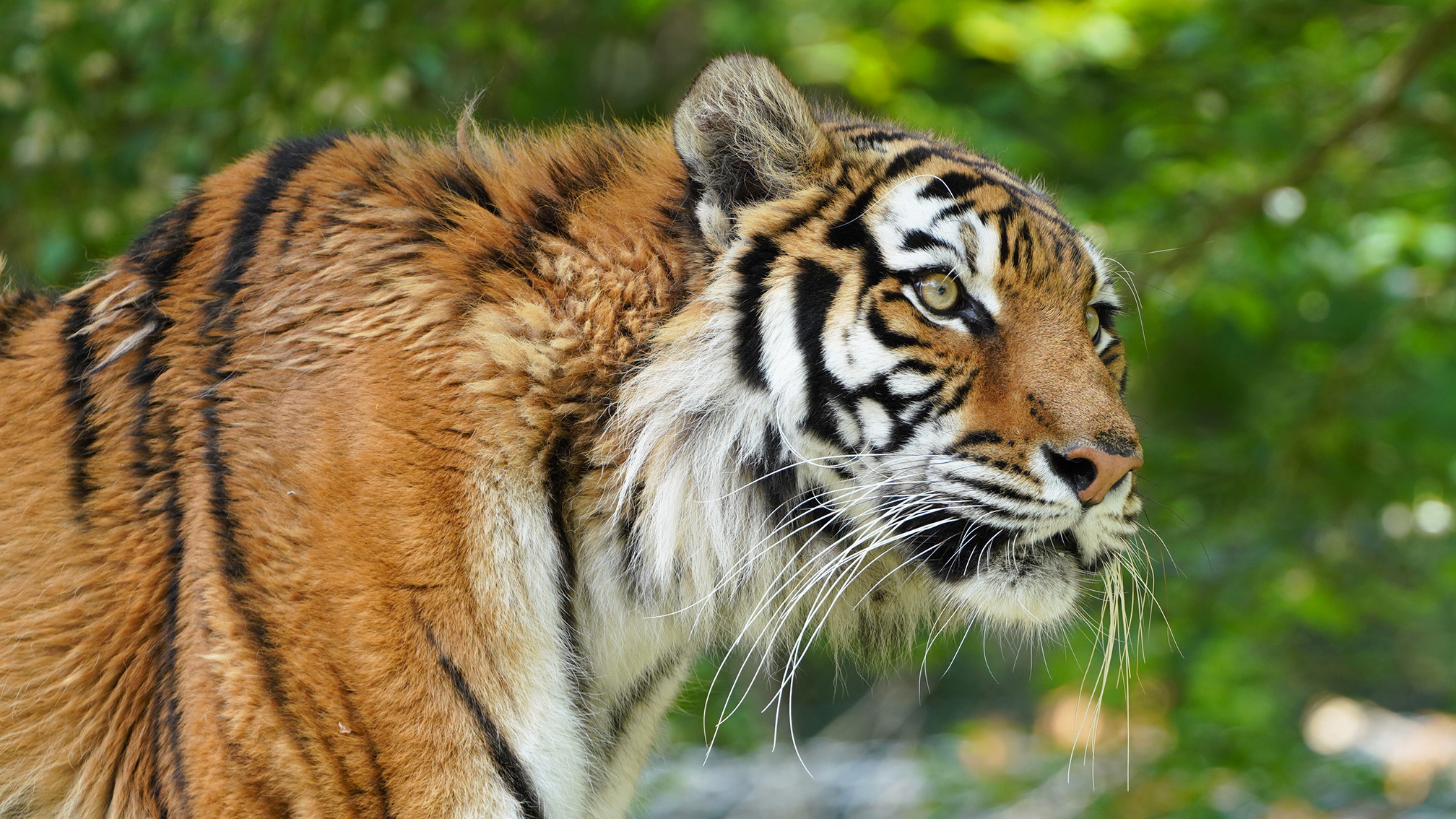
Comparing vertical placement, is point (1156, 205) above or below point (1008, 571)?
above

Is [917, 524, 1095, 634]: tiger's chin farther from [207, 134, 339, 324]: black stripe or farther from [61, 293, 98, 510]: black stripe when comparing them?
[61, 293, 98, 510]: black stripe

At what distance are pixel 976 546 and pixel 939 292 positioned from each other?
1.54 ft

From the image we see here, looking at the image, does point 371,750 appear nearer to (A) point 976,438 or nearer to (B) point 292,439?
(B) point 292,439

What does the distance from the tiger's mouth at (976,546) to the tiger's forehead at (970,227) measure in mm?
406

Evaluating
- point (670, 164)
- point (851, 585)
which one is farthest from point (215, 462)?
point (851, 585)

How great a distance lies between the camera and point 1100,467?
6.85 ft

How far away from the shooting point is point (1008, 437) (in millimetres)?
2135

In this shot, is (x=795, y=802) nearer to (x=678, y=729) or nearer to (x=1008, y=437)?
(x=678, y=729)

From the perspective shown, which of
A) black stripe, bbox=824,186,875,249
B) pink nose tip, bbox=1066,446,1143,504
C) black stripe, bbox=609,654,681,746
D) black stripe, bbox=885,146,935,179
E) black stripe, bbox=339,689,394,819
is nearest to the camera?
black stripe, bbox=339,689,394,819

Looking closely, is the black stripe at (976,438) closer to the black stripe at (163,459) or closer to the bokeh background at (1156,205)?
the black stripe at (163,459)

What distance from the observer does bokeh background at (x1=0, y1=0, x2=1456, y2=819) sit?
12.6ft

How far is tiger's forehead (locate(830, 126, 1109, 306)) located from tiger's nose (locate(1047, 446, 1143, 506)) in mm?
316

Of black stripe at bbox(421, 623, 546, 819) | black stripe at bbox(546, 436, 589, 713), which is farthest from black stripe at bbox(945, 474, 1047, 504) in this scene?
black stripe at bbox(421, 623, 546, 819)

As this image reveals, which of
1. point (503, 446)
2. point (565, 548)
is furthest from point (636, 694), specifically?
point (503, 446)
